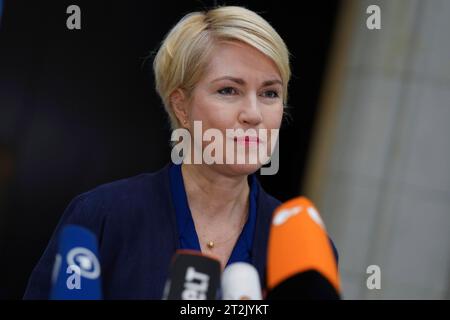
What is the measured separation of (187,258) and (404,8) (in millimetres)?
2517

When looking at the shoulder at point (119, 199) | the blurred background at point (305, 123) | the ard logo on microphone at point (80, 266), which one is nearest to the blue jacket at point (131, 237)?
the shoulder at point (119, 199)

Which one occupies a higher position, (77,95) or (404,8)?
(404,8)

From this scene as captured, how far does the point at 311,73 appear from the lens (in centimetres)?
324

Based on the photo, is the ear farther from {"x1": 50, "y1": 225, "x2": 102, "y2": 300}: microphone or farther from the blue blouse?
{"x1": 50, "y1": 225, "x2": 102, "y2": 300}: microphone

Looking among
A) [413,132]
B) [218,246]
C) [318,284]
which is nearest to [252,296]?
[318,284]

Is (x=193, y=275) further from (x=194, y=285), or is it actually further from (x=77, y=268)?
(x=77, y=268)

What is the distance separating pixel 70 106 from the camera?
9.63 ft

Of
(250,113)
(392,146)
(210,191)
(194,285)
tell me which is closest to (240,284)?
(194,285)

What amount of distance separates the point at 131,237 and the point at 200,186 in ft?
0.71

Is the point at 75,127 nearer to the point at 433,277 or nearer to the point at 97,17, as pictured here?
the point at 97,17

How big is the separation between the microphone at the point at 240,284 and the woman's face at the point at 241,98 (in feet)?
1.61

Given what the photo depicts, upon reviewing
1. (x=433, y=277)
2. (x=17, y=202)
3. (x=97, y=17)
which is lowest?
(x=433, y=277)

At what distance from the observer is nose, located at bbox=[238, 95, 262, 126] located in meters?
1.41

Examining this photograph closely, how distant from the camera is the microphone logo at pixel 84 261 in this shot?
3.20ft
